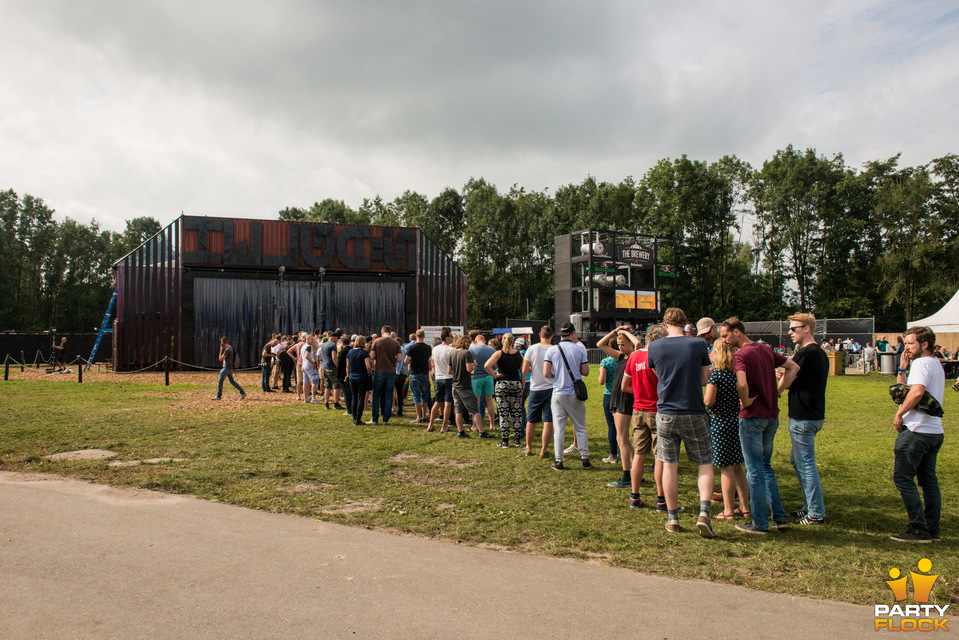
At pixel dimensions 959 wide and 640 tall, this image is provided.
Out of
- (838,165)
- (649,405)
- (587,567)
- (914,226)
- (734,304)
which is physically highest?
(838,165)

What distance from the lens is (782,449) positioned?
29.6 ft

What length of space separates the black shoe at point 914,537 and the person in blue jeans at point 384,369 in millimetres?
7778

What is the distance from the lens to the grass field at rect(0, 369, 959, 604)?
4539mm

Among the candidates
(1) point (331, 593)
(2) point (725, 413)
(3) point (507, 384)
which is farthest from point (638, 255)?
(1) point (331, 593)

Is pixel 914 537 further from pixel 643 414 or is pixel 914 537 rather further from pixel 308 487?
pixel 308 487

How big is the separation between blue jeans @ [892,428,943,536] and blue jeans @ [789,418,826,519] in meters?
0.60

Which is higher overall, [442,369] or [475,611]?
[442,369]

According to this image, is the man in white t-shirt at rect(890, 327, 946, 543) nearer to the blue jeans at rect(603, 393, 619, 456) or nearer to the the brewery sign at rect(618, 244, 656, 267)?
the blue jeans at rect(603, 393, 619, 456)

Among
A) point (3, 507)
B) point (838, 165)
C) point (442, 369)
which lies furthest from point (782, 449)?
point (838, 165)

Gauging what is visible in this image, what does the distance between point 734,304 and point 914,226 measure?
1455 cm

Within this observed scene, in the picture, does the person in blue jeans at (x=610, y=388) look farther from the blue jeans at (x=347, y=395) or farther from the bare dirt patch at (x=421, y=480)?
the blue jeans at (x=347, y=395)

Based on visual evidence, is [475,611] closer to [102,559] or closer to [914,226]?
[102,559]

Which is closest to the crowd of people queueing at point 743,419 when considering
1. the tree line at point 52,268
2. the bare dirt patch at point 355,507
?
the bare dirt patch at point 355,507

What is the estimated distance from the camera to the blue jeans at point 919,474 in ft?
16.2
